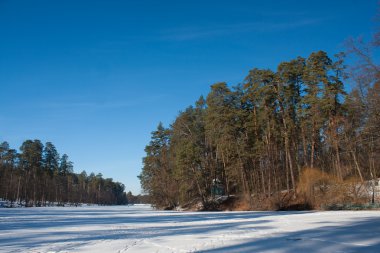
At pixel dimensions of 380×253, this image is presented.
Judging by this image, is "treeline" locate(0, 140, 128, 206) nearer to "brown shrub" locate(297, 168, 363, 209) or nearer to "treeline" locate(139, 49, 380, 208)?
"treeline" locate(139, 49, 380, 208)

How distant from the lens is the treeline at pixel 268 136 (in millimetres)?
29125

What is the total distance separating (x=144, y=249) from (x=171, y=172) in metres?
39.1

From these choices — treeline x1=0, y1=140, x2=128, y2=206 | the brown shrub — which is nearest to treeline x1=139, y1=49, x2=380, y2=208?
the brown shrub

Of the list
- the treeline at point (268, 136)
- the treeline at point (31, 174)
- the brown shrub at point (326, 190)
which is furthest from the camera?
the treeline at point (31, 174)

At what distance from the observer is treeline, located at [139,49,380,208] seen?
29125 mm

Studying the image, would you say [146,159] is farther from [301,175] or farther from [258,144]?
[301,175]

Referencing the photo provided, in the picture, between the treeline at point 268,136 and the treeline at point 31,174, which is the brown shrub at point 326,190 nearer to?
the treeline at point 268,136

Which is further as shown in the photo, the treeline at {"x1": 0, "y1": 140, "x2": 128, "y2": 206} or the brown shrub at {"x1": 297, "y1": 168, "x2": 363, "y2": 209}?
the treeline at {"x1": 0, "y1": 140, "x2": 128, "y2": 206}

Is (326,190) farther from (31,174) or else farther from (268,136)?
(31,174)

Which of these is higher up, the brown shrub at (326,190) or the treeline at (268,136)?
the treeline at (268,136)

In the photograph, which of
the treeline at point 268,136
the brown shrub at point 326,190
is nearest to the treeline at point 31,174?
the treeline at point 268,136

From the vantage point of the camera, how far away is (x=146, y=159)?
52.1m

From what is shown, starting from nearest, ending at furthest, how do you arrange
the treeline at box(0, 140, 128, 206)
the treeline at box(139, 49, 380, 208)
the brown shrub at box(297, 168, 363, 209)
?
the brown shrub at box(297, 168, 363, 209), the treeline at box(139, 49, 380, 208), the treeline at box(0, 140, 128, 206)

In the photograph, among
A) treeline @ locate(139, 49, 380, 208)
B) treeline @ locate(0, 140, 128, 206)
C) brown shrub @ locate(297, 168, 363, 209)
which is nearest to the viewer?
brown shrub @ locate(297, 168, 363, 209)
